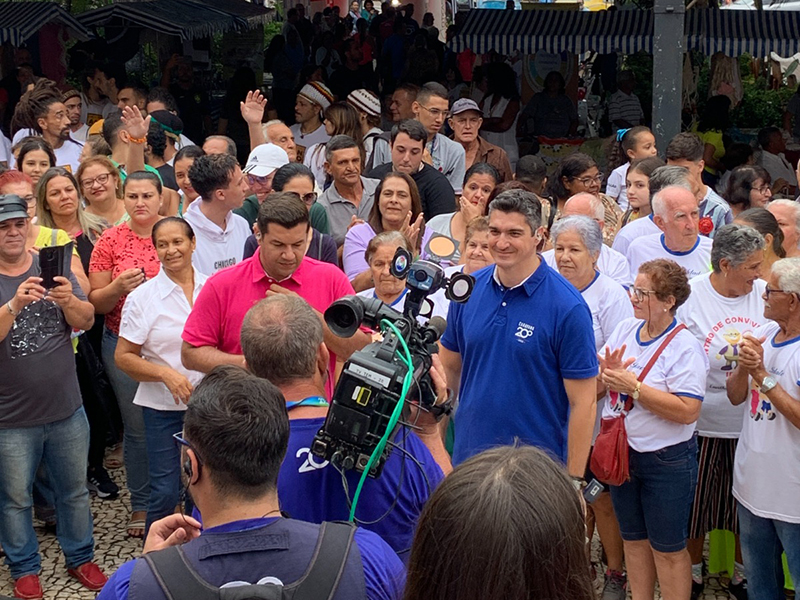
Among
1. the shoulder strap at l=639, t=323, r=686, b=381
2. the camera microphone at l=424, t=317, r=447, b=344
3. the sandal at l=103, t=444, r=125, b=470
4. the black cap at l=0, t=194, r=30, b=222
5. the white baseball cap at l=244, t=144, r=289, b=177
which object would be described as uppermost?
the white baseball cap at l=244, t=144, r=289, b=177

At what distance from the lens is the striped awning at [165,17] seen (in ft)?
41.7

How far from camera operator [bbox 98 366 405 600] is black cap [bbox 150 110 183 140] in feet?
19.3

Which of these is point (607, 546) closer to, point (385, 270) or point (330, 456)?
point (385, 270)

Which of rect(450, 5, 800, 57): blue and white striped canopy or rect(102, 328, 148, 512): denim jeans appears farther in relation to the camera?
rect(450, 5, 800, 57): blue and white striped canopy

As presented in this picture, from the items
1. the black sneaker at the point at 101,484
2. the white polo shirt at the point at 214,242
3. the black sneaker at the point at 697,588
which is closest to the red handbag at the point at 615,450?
the black sneaker at the point at 697,588

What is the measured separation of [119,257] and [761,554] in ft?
11.7

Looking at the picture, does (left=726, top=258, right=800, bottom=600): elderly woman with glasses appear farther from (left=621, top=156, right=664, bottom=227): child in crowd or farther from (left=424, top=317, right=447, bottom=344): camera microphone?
(left=621, top=156, right=664, bottom=227): child in crowd

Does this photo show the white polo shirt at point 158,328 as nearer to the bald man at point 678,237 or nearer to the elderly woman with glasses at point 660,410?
the elderly woman with glasses at point 660,410

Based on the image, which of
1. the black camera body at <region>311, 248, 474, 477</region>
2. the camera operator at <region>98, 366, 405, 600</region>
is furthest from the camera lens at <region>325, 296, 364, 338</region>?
the camera operator at <region>98, 366, 405, 600</region>

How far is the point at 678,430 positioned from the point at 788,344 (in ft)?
1.92

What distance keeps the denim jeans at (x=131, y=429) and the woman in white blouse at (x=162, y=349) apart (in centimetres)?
31

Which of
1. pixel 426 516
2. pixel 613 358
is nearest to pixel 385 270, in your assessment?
pixel 613 358

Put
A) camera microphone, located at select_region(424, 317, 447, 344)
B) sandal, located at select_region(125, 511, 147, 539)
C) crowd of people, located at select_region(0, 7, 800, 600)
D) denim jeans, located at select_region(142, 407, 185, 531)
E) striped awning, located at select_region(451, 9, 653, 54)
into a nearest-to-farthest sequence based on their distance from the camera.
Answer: crowd of people, located at select_region(0, 7, 800, 600)
camera microphone, located at select_region(424, 317, 447, 344)
denim jeans, located at select_region(142, 407, 185, 531)
sandal, located at select_region(125, 511, 147, 539)
striped awning, located at select_region(451, 9, 653, 54)

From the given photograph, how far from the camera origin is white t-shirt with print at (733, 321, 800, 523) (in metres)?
4.28
